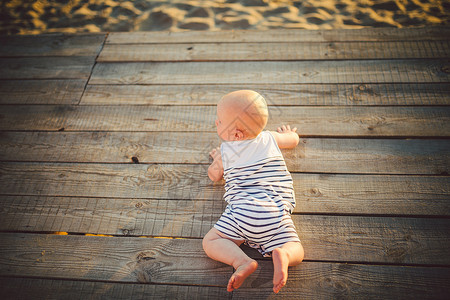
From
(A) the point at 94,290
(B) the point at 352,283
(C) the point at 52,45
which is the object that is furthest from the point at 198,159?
(C) the point at 52,45

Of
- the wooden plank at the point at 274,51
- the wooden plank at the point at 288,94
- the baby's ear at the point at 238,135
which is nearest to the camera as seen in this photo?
the baby's ear at the point at 238,135

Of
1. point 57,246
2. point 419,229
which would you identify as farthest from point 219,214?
point 419,229

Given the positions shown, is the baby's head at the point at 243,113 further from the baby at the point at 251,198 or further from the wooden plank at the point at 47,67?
the wooden plank at the point at 47,67

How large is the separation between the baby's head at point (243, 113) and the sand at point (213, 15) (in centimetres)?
188

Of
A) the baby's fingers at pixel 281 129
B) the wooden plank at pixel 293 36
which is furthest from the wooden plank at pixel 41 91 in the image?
the baby's fingers at pixel 281 129

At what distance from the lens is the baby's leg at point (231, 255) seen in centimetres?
122

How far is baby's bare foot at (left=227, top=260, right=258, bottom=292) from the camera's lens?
3.94ft

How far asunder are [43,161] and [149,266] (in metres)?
1.06

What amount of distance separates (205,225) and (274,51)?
5.06ft

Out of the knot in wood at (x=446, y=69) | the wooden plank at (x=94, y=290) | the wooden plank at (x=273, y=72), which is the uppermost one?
the knot in wood at (x=446, y=69)

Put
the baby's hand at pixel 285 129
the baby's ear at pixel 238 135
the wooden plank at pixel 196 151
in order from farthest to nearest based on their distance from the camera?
the baby's hand at pixel 285 129 < the wooden plank at pixel 196 151 < the baby's ear at pixel 238 135

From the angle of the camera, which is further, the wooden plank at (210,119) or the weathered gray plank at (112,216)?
the wooden plank at (210,119)

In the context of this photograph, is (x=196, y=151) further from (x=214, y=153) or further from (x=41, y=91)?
(x=41, y=91)

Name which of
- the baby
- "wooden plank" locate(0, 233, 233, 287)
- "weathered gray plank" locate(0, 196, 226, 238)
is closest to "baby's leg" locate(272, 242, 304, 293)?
the baby
